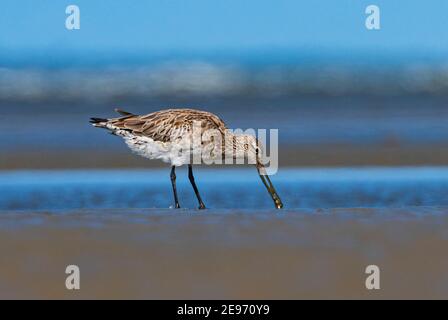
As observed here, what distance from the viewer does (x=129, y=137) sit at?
37.9 feet

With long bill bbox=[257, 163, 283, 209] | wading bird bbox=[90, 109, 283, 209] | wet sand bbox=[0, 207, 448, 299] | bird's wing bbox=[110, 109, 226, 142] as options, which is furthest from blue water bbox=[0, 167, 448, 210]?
wet sand bbox=[0, 207, 448, 299]

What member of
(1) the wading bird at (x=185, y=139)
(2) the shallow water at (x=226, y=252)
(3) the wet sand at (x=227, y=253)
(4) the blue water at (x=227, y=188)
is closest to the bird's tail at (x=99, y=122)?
(1) the wading bird at (x=185, y=139)

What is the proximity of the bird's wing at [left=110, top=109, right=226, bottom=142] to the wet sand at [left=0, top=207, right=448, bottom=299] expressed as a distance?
228 cm

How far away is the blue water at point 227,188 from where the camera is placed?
11422mm

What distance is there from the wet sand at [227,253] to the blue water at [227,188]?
7.79 ft

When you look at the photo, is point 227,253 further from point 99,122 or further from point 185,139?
point 99,122

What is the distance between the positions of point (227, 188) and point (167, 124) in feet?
5.73

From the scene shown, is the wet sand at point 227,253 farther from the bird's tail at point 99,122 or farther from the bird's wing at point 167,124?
the bird's tail at point 99,122

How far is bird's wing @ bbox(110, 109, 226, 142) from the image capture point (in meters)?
11.2

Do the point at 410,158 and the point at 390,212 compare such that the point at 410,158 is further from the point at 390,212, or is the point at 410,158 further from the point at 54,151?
the point at 390,212

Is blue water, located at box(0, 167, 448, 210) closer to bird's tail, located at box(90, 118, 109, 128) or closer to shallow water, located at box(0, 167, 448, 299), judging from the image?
bird's tail, located at box(90, 118, 109, 128)

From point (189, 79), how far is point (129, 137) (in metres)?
13.4

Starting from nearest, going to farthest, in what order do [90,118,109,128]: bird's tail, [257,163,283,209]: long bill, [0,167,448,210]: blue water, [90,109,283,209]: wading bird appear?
[257,163,283,209]: long bill < [90,109,283,209]: wading bird < [0,167,448,210]: blue water < [90,118,109,128]: bird's tail

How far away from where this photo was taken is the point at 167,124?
11.2m
